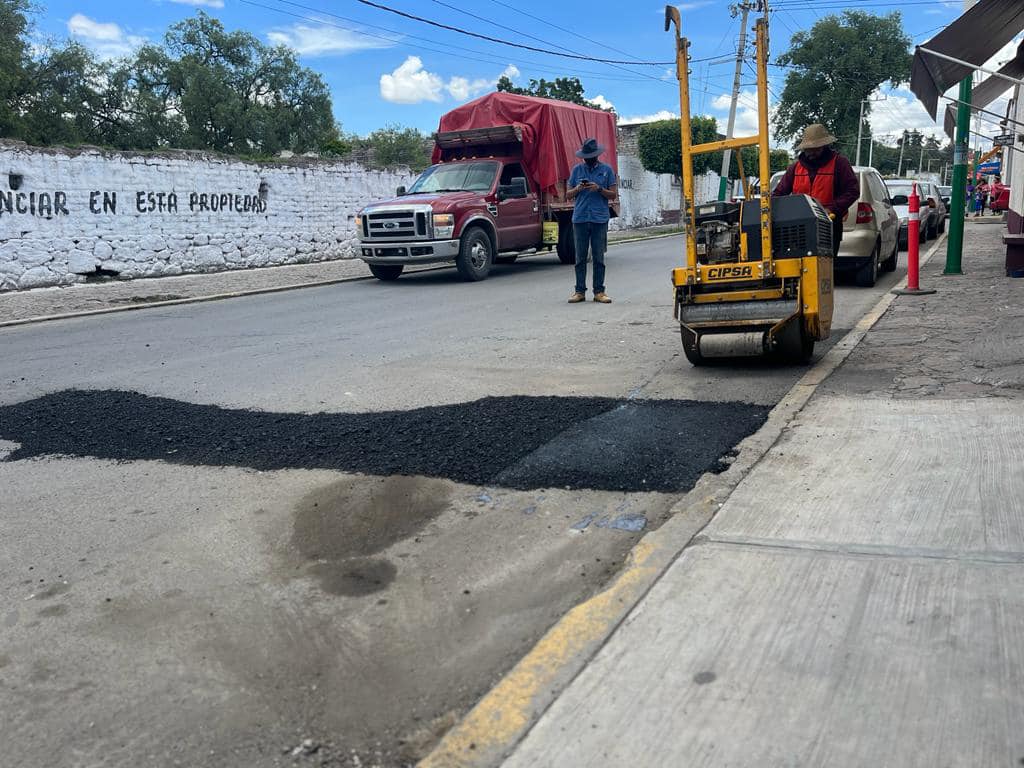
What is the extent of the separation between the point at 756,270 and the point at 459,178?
10712 millimetres

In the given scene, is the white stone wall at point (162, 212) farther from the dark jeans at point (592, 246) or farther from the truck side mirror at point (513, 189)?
the dark jeans at point (592, 246)

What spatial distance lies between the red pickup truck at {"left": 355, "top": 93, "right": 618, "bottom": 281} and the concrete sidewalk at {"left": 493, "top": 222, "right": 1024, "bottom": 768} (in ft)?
35.8

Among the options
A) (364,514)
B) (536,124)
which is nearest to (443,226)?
(536,124)

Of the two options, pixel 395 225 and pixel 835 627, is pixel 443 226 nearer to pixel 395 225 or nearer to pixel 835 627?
pixel 395 225

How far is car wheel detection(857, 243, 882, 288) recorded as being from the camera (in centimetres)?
1175

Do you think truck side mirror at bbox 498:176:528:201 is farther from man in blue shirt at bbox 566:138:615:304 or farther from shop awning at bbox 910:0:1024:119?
shop awning at bbox 910:0:1024:119

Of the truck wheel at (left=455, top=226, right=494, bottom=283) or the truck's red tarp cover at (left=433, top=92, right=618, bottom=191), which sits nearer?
the truck wheel at (left=455, top=226, right=494, bottom=283)

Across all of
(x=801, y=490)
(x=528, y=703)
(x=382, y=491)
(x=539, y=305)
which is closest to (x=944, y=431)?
(x=801, y=490)

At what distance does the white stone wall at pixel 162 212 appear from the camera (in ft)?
48.5

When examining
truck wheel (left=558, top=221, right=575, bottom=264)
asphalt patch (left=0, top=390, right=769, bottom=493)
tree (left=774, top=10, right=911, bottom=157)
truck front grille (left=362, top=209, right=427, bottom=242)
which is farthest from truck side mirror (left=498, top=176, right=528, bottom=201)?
tree (left=774, top=10, right=911, bottom=157)

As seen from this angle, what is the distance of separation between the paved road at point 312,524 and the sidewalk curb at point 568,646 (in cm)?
11

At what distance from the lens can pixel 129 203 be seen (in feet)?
53.8

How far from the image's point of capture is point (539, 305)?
11.5m

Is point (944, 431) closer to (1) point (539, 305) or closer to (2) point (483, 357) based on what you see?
(2) point (483, 357)
